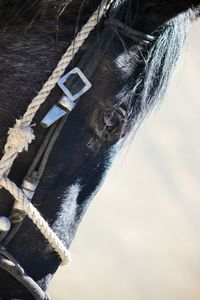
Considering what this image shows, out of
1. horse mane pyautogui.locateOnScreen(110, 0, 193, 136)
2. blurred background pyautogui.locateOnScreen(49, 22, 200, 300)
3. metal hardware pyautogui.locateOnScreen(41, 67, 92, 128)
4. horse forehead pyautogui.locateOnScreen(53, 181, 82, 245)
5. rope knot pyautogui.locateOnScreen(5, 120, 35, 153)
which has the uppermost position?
rope knot pyautogui.locateOnScreen(5, 120, 35, 153)

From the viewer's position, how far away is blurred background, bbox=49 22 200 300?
25.5 ft

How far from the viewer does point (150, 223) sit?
30.2 feet

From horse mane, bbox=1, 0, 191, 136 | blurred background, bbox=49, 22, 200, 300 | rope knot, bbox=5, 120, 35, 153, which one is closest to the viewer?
rope knot, bbox=5, 120, 35, 153

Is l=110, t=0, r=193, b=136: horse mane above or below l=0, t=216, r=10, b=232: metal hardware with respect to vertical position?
below

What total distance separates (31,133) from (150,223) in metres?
7.81

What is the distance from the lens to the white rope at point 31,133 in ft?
5.00

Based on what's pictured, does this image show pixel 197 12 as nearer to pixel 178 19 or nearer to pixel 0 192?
pixel 178 19

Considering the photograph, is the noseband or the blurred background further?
the blurred background

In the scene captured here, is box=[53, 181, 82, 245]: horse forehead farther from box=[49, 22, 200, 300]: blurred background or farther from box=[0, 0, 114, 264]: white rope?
box=[49, 22, 200, 300]: blurred background

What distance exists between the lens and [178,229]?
369 inches

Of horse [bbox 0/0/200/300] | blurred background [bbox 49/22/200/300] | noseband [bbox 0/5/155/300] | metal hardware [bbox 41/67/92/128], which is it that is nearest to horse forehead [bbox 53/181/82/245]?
horse [bbox 0/0/200/300]

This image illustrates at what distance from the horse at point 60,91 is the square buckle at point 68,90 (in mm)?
24

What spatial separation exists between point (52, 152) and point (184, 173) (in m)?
8.57

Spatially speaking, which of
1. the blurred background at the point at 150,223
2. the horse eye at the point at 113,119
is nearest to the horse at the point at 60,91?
the horse eye at the point at 113,119
